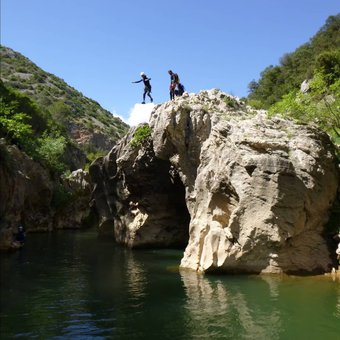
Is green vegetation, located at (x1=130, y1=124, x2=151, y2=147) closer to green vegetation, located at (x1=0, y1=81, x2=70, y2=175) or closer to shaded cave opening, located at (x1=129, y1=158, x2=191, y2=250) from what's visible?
shaded cave opening, located at (x1=129, y1=158, x2=191, y2=250)

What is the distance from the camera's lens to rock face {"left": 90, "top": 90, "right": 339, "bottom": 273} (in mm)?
22078

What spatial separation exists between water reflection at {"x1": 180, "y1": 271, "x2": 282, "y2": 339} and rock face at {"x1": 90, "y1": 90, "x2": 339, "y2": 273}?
253cm

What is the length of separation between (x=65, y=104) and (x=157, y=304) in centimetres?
10780

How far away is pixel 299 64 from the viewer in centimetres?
7612

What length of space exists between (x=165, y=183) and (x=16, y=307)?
73.8ft

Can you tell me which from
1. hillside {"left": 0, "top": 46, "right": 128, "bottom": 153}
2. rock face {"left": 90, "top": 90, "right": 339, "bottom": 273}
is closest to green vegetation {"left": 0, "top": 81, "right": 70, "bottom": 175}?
rock face {"left": 90, "top": 90, "right": 339, "bottom": 273}

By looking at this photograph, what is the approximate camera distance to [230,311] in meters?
15.2

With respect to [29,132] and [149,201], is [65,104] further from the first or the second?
[149,201]

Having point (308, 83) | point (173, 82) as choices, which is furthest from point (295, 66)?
point (173, 82)

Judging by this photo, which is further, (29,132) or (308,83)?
(29,132)

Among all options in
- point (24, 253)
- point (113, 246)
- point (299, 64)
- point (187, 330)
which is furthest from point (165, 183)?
point (299, 64)

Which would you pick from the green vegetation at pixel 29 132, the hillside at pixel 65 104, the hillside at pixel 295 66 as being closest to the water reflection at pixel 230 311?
the green vegetation at pixel 29 132

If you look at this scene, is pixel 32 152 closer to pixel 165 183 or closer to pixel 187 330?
pixel 165 183

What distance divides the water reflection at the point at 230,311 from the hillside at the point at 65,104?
86.3 metres
